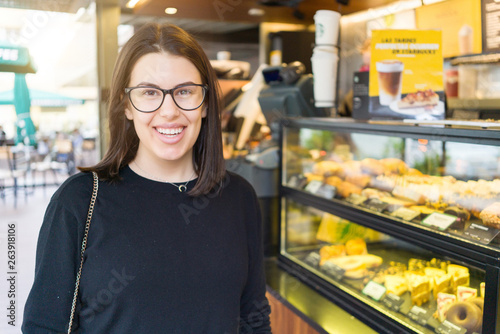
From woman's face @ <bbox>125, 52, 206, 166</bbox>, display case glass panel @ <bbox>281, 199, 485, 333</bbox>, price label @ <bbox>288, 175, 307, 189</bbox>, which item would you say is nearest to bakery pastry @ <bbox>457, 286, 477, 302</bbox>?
display case glass panel @ <bbox>281, 199, 485, 333</bbox>

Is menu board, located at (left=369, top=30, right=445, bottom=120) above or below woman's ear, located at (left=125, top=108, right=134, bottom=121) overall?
above

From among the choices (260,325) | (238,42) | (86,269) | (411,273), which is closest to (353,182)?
(411,273)

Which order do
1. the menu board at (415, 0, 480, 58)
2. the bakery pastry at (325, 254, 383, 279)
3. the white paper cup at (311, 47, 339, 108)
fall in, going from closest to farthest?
the bakery pastry at (325, 254, 383, 279), the white paper cup at (311, 47, 339, 108), the menu board at (415, 0, 480, 58)

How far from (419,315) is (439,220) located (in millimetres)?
408

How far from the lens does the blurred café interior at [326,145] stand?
185 centimetres

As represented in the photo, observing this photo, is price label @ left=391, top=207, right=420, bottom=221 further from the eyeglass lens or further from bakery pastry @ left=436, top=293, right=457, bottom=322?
the eyeglass lens

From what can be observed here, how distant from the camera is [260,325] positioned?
1.38 meters

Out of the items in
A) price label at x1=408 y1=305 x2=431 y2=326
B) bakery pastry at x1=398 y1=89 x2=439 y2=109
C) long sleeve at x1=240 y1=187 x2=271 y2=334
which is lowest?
price label at x1=408 y1=305 x2=431 y2=326

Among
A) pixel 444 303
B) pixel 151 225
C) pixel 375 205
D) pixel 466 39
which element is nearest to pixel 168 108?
pixel 151 225

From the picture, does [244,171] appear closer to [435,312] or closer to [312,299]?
[312,299]

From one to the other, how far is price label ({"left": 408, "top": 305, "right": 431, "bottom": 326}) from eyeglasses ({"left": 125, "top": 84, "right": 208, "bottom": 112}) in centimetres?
129

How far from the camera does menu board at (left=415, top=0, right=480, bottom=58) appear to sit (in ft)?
12.9

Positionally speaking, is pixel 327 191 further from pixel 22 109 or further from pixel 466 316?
pixel 22 109

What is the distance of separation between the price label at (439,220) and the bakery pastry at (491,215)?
114 millimetres
